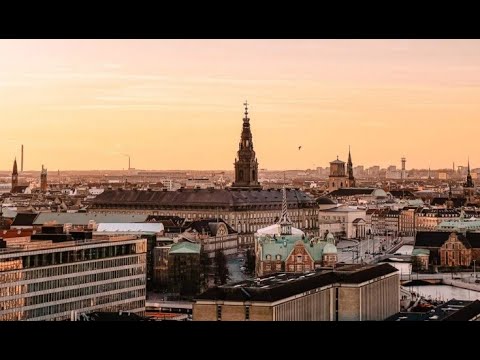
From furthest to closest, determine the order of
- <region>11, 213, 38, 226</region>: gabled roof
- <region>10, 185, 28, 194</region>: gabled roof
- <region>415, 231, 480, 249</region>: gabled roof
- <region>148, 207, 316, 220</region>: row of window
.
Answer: <region>10, 185, 28, 194</region>: gabled roof, <region>148, 207, 316, 220</region>: row of window, <region>11, 213, 38, 226</region>: gabled roof, <region>415, 231, 480, 249</region>: gabled roof

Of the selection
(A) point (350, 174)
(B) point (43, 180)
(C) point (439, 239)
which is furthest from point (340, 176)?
(C) point (439, 239)

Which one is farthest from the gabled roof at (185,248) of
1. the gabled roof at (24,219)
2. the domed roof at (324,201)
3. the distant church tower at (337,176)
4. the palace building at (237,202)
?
the distant church tower at (337,176)

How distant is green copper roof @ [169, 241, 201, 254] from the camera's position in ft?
54.7

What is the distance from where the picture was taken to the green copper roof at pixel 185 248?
54.7ft

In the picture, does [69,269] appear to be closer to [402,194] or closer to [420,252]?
[420,252]

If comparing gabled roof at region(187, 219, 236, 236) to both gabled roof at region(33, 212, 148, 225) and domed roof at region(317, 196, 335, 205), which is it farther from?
domed roof at region(317, 196, 335, 205)

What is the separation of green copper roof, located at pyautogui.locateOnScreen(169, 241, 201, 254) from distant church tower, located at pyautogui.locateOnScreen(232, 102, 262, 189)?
785 cm

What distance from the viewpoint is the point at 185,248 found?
1700 centimetres

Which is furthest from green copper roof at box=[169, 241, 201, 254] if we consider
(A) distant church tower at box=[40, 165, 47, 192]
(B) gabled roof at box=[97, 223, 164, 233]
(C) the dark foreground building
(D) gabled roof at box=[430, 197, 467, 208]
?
(D) gabled roof at box=[430, 197, 467, 208]

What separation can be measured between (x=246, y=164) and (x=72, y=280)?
13949mm

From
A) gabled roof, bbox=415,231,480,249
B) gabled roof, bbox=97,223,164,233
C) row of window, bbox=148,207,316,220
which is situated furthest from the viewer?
row of window, bbox=148,207,316,220

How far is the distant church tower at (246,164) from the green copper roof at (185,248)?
785cm
